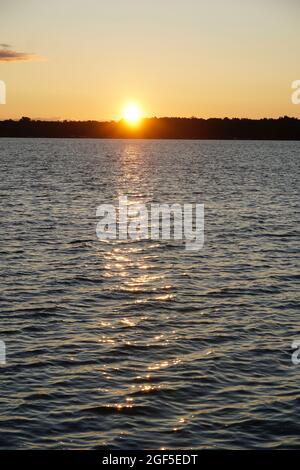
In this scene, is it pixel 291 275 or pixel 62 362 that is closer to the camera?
pixel 62 362

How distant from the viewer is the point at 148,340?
25781mm

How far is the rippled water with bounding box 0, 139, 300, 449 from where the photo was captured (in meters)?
19.0

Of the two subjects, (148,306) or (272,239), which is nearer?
(148,306)

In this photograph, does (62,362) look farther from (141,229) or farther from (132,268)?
(141,229)

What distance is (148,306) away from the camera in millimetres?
30469

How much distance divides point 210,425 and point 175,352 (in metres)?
5.60

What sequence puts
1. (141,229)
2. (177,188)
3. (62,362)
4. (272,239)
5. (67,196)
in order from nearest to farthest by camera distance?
1. (62,362)
2. (272,239)
3. (141,229)
4. (67,196)
5. (177,188)

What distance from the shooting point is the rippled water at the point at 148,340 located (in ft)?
62.2

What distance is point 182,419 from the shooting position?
63.7ft

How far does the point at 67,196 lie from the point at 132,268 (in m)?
41.6

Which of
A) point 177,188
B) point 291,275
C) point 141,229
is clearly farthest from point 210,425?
point 177,188

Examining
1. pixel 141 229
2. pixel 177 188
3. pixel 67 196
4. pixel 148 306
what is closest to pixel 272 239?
pixel 141 229

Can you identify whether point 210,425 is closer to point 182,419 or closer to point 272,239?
point 182,419

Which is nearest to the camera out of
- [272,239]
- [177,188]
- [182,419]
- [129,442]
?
[129,442]
